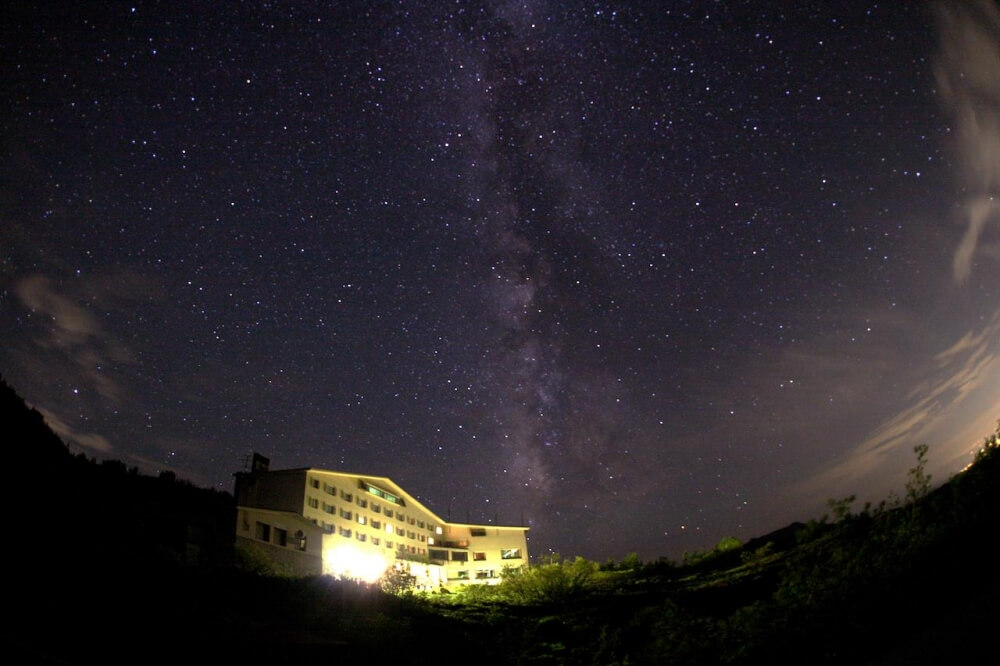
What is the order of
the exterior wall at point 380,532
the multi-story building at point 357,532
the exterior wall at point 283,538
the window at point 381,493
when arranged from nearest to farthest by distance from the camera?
the exterior wall at point 283,538 < the multi-story building at point 357,532 < the exterior wall at point 380,532 < the window at point 381,493

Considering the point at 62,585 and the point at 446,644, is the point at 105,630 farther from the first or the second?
the point at 446,644

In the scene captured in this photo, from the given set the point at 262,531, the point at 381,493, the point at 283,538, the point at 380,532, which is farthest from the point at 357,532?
the point at 262,531

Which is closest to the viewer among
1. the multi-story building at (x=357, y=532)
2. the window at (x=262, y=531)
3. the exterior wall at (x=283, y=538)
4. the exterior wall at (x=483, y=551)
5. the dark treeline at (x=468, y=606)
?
the dark treeline at (x=468, y=606)

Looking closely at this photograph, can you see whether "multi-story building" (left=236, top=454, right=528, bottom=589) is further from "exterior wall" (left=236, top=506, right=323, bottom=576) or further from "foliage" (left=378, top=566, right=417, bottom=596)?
"foliage" (left=378, top=566, right=417, bottom=596)

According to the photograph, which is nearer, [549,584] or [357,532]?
[549,584]

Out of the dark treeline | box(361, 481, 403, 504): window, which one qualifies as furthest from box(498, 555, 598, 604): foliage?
box(361, 481, 403, 504): window

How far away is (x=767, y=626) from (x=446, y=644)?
9.93 metres

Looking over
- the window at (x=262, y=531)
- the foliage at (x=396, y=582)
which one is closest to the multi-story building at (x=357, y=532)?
the window at (x=262, y=531)

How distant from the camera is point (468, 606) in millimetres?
24703

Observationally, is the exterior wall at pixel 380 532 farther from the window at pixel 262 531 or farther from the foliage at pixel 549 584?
the foliage at pixel 549 584

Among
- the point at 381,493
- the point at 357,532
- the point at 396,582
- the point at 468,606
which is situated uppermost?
the point at 381,493

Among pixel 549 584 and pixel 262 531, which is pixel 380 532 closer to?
pixel 262 531

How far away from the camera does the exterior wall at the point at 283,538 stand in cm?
2864

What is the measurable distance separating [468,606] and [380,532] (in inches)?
1043
